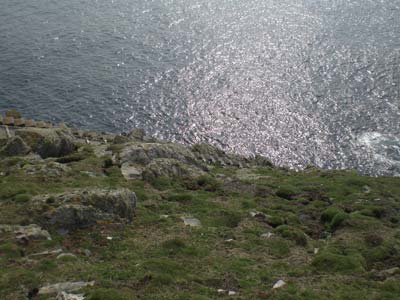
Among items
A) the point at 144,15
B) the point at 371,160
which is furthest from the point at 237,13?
the point at 371,160

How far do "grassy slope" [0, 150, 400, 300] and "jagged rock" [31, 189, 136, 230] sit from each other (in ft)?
2.81

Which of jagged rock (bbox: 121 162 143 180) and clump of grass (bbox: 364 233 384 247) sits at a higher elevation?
jagged rock (bbox: 121 162 143 180)

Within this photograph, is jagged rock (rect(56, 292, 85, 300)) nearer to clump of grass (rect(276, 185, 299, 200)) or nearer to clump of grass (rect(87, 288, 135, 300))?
clump of grass (rect(87, 288, 135, 300))

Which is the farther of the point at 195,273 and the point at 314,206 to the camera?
the point at 314,206

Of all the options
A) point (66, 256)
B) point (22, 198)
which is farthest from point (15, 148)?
point (66, 256)

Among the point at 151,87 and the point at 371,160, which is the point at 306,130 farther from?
the point at 151,87

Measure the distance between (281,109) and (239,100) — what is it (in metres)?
8.50

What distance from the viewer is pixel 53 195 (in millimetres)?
33656

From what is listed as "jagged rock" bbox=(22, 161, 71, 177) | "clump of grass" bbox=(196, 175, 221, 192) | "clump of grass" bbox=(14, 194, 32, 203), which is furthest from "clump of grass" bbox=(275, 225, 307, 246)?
"jagged rock" bbox=(22, 161, 71, 177)

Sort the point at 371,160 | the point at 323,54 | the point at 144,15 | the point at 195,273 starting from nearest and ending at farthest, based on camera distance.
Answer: the point at 195,273
the point at 371,160
the point at 323,54
the point at 144,15

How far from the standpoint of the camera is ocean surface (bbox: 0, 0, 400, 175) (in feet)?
281

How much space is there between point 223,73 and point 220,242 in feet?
245

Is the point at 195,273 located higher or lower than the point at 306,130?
higher

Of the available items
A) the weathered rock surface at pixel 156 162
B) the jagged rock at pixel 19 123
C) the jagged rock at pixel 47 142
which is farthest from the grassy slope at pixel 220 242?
the jagged rock at pixel 19 123
